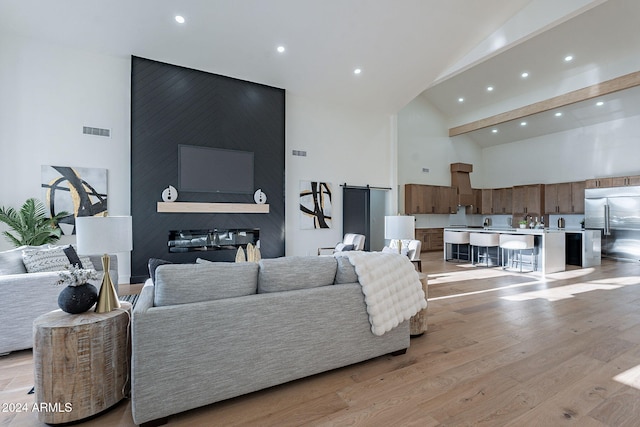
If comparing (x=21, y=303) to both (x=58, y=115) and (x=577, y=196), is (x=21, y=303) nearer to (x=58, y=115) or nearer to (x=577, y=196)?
(x=58, y=115)

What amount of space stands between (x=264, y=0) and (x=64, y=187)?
4.38 meters

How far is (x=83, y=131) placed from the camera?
5.12 m

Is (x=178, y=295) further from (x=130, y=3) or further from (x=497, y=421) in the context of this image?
(x=130, y=3)

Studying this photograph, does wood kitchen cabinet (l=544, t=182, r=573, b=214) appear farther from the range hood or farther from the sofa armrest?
the sofa armrest

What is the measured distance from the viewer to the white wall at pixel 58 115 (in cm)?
470

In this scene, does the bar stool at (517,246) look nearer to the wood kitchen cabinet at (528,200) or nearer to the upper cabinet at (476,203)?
the wood kitchen cabinet at (528,200)

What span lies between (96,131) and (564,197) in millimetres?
12195

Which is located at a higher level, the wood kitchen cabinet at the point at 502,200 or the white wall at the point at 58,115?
the white wall at the point at 58,115

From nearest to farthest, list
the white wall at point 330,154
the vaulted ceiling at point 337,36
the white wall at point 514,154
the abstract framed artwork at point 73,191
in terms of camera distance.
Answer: the vaulted ceiling at point 337,36
the abstract framed artwork at point 73,191
the white wall at point 330,154
the white wall at point 514,154

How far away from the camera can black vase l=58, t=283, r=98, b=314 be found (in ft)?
6.04

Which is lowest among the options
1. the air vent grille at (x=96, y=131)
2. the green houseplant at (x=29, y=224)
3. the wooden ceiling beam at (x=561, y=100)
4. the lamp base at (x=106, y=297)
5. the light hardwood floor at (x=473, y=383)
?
the light hardwood floor at (x=473, y=383)

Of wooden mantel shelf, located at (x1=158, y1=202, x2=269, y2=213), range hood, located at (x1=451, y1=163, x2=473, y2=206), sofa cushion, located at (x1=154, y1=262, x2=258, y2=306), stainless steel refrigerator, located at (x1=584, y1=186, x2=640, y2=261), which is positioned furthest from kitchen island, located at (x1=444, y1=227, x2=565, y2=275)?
sofa cushion, located at (x1=154, y1=262, x2=258, y2=306)

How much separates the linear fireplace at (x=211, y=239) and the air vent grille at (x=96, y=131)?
6.59 ft

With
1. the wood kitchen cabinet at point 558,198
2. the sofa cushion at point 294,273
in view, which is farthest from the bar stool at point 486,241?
the sofa cushion at point 294,273
